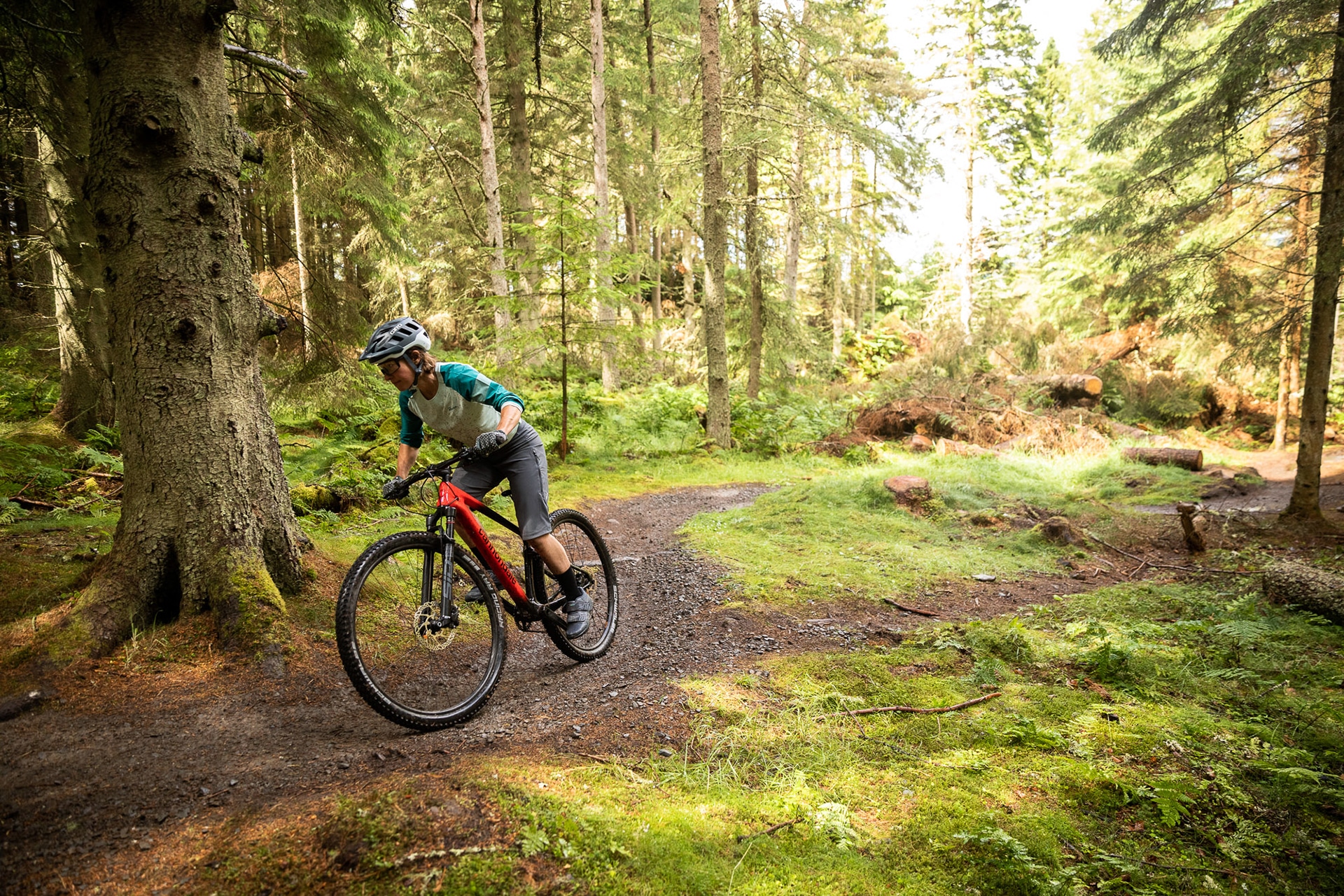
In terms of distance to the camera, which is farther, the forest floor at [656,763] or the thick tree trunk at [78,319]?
the thick tree trunk at [78,319]

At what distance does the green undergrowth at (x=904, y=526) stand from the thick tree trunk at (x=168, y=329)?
13.7 feet

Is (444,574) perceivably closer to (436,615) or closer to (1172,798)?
(436,615)

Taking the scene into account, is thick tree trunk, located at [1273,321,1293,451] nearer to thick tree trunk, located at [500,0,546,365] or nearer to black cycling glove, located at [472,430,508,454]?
thick tree trunk, located at [500,0,546,365]

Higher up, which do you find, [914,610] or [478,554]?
[478,554]

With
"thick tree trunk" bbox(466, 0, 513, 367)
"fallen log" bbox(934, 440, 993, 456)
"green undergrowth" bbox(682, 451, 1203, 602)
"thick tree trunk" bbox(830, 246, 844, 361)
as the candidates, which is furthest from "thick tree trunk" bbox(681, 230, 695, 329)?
"green undergrowth" bbox(682, 451, 1203, 602)

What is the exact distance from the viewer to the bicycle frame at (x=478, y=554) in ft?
12.0

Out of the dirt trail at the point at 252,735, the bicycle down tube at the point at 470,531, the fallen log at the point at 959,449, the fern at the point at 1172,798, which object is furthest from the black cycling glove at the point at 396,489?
the fallen log at the point at 959,449

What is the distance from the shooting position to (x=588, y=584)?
4852mm

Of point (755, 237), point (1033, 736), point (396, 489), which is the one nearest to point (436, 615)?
point (396, 489)

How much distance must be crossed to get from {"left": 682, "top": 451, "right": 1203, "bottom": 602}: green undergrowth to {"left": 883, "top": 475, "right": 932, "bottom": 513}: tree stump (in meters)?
0.13

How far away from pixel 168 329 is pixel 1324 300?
12.8 metres

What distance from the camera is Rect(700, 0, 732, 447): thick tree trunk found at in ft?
43.3

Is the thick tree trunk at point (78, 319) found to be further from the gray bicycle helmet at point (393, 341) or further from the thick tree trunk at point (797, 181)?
the thick tree trunk at point (797, 181)

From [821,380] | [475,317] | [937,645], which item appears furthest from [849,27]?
[937,645]
